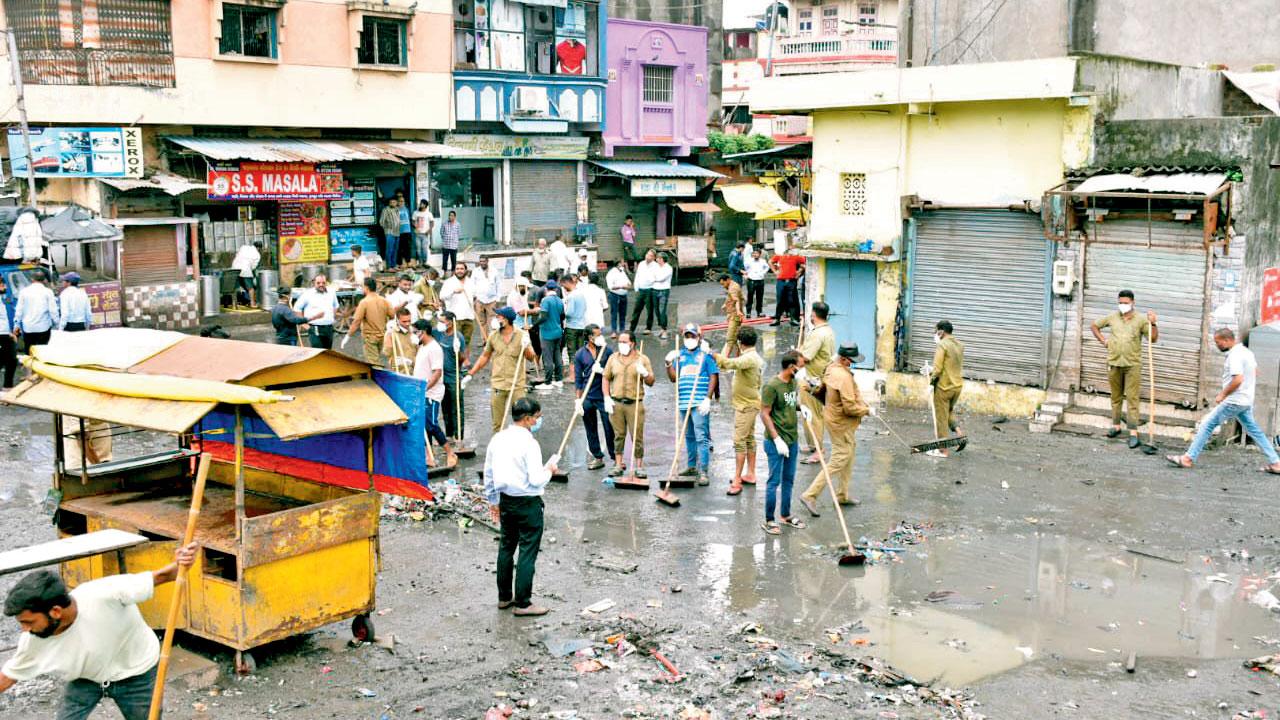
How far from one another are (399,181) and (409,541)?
18.7 m

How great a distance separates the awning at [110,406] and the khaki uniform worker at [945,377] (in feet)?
31.6

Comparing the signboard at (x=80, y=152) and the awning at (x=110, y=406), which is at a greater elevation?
the signboard at (x=80, y=152)

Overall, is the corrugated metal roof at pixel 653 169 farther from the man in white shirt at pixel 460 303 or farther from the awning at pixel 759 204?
the man in white shirt at pixel 460 303

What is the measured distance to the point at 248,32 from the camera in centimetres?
2575

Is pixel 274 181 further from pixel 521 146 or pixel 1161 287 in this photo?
pixel 1161 287

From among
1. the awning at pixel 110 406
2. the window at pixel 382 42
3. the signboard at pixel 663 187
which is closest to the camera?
the awning at pixel 110 406

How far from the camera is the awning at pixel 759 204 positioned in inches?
1167

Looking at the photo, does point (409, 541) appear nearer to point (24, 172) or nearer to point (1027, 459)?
point (1027, 459)

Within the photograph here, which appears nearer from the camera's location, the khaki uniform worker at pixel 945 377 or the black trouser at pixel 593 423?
the black trouser at pixel 593 423

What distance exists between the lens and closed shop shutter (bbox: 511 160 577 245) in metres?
31.5

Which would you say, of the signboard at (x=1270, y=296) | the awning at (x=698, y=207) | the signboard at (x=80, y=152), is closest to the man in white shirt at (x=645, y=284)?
the signboard at (x=80, y=152)

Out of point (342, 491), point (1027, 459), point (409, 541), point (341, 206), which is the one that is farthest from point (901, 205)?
point (341, 206)

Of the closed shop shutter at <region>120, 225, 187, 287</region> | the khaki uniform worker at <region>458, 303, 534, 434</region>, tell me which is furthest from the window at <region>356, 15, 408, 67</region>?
the khaki uniform worker at <region>458, 303, 534, 434</region>

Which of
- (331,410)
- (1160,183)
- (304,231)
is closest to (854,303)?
(1160,183)
